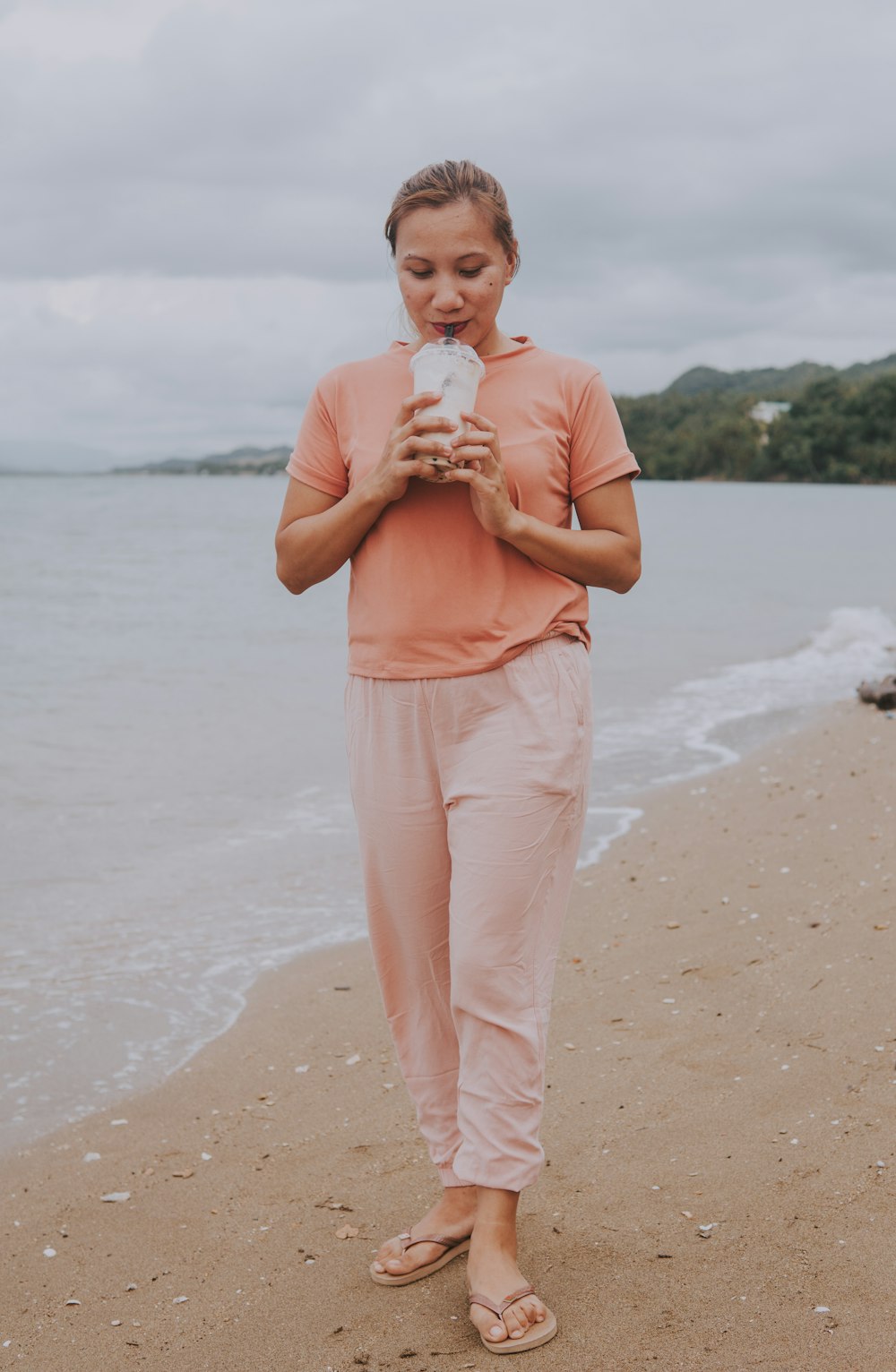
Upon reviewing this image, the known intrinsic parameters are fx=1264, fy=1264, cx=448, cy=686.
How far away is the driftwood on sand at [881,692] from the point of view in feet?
32.4

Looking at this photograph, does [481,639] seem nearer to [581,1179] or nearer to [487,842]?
[487,842]

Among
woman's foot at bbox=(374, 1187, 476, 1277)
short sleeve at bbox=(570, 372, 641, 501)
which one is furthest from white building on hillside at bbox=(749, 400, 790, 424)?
woman's foot at bbox=(374, 1187, 476, 1277)

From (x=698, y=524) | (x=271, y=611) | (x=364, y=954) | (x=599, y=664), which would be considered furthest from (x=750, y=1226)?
(x=698, y=524)

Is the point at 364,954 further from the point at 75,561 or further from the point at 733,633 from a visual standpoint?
the point at 75,561

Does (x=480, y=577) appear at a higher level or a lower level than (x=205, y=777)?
higher

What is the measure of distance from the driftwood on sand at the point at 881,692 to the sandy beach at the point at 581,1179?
188 inches

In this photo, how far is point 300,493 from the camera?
2721 millimetres

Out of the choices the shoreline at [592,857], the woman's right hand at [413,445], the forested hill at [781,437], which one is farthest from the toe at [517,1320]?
the forested hill at [781,437]

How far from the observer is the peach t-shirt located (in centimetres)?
255

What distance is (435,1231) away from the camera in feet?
9.54

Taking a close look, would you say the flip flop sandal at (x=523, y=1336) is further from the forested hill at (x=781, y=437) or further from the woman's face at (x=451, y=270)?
the forested hill at (x=781, y=437)

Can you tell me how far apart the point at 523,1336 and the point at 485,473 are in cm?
173

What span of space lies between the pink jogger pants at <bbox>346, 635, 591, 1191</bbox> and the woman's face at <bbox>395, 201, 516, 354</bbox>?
685 millimetres

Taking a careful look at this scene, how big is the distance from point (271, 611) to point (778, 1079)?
17.6 meters
